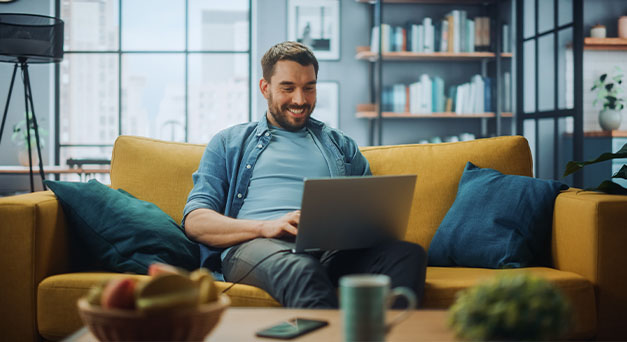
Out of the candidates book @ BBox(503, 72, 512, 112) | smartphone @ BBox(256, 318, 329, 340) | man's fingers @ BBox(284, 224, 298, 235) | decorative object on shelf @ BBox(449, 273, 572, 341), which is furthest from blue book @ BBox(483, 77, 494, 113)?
decorative object on shelf @ BBox(449, 273, 572, 341)

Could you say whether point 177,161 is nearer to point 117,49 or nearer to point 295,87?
point 295,87

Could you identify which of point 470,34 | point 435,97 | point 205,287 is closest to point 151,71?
point 435,97

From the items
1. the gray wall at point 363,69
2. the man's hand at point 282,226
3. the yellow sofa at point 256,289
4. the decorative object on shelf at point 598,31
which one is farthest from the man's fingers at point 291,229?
the decorative object on shelf at point 598,31

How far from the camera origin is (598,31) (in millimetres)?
5277

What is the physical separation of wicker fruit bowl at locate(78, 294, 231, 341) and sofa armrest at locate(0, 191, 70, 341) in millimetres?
1013

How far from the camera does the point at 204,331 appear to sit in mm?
795

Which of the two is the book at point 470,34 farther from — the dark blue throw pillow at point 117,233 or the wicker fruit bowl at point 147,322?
the wicker fruit bowl at point 147,322

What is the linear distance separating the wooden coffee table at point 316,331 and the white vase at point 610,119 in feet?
15.1

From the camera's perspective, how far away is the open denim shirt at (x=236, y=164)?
1.89 m

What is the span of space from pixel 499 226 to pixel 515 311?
4.22ft

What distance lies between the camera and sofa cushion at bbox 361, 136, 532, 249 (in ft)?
6.95

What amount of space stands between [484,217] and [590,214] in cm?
34

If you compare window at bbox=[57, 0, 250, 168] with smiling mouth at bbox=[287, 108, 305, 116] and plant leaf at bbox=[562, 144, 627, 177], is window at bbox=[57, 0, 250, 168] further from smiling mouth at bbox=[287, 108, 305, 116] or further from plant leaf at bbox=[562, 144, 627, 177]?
plant leaf at bbox=[562, 144, 627, 177]

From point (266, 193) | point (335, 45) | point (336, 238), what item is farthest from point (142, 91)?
point (336, 238)
